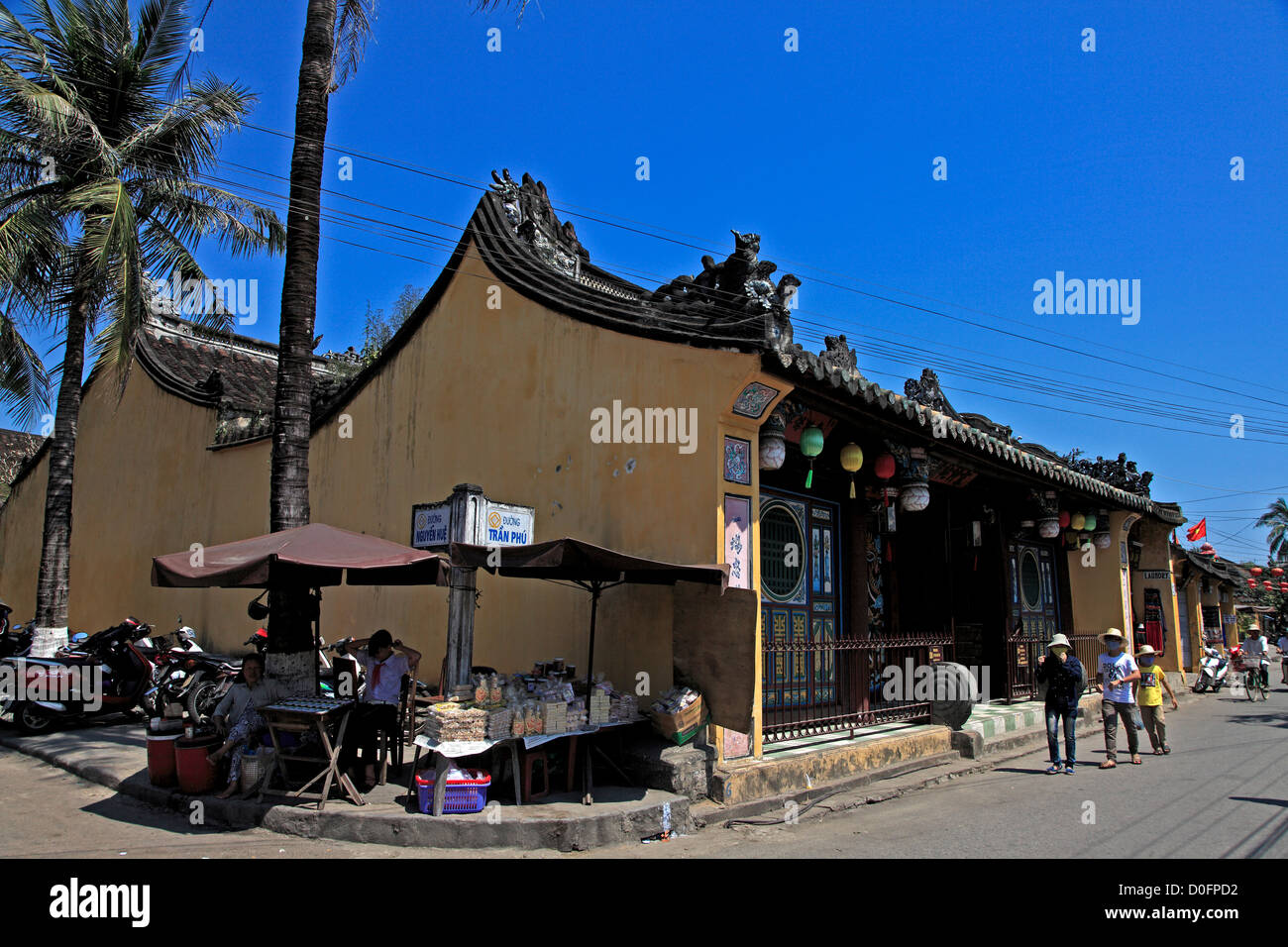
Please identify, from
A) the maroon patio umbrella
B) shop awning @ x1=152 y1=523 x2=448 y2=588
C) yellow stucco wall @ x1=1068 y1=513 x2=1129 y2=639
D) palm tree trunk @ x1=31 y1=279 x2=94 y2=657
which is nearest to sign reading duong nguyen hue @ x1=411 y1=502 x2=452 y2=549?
shop awning @ x1=152 y1=523 x2=448 y2=588

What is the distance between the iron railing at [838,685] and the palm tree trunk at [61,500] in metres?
10.0

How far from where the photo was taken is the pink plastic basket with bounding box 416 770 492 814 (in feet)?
20.4

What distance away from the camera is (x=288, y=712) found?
6.58m

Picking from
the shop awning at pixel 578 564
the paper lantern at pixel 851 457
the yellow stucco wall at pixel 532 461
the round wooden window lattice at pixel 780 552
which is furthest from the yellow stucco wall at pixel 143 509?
the paper lantern at pixel 851 457

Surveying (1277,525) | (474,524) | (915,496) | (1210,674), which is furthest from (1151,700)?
(1277,525)

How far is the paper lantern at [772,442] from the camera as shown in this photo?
822 cm

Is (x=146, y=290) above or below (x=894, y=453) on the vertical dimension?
above

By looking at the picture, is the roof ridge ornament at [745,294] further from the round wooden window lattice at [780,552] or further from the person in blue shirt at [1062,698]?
the person in blue shirt at [1062,698]

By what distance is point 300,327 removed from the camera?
809 centimetres

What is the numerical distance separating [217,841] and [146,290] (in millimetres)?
9114

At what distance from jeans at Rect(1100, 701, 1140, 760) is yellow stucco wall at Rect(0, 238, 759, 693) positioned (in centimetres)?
630
